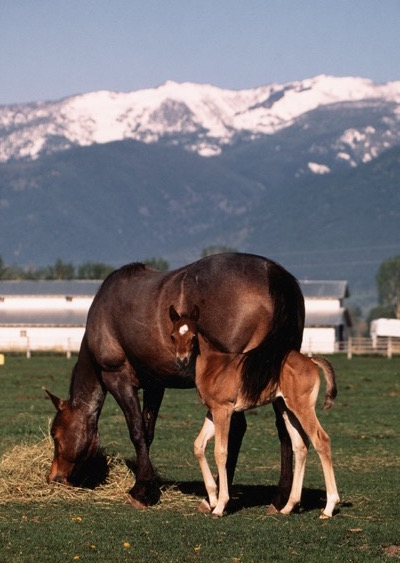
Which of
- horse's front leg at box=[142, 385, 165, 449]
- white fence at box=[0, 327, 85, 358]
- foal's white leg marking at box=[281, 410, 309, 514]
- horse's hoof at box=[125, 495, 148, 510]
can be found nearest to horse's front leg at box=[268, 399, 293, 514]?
foal's white leg marking at box=[281, 410, 309, 514]

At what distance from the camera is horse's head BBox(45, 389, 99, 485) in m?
17.9

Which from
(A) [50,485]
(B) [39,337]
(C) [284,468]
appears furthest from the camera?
(B) [39,337]

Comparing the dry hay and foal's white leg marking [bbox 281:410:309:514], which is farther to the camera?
the dry hay

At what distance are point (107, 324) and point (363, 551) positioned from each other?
5.49 meters

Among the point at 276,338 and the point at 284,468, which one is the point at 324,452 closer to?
the point at 284,468

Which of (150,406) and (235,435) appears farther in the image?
(150,406)

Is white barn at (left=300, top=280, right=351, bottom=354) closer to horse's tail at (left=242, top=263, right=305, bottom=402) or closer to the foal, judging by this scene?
horse's tail at (left=242, top=263, right=305, bottom=402)

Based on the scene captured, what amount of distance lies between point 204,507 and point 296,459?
1.34 m

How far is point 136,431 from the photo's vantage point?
17531 millimetres

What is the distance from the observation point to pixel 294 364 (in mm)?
15562

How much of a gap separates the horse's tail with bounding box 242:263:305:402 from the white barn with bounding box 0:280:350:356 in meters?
105

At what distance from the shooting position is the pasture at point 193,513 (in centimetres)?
1370

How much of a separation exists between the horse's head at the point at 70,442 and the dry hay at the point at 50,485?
8.7 inches

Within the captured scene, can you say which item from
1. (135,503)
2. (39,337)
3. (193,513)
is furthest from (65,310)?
(193,513)
